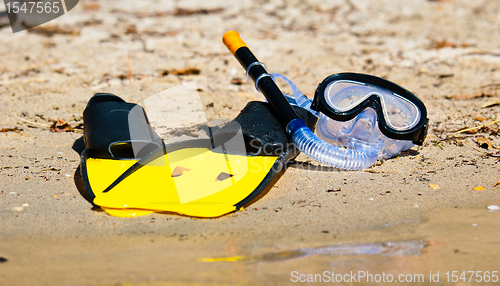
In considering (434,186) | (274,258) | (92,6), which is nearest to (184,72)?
(92,6)

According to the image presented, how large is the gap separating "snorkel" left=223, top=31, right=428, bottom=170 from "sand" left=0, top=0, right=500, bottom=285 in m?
0.11

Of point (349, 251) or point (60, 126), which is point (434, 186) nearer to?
point (349, 251)

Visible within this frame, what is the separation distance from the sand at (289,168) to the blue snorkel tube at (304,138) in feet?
0.30

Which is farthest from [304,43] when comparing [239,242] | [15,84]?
[239,242]

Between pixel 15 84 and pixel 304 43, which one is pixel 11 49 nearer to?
pixel 15 84

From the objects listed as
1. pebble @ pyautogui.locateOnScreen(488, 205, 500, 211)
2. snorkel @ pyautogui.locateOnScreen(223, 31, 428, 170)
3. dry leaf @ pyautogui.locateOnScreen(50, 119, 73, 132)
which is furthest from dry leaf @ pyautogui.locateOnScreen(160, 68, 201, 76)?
pebble @ pyautogui.locateOnScreen(488, 205, 500, 211)

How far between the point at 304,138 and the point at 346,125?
1.38 feet

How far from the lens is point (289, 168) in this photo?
235cm

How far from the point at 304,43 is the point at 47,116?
9.23 feet

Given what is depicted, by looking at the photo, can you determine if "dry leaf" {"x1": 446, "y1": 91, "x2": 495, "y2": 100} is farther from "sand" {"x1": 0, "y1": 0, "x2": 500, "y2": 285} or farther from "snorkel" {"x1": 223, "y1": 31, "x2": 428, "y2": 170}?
"snorkel" {"x1": 223, "y1": 31, "x2": 428, "y2": 170}

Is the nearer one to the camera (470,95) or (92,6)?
(470,95)

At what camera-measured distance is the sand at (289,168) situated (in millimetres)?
1519

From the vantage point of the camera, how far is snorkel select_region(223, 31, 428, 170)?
2219mm

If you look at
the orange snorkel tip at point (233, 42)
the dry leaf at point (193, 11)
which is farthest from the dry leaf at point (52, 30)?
the orange snorkel tip at point (233, 42)
